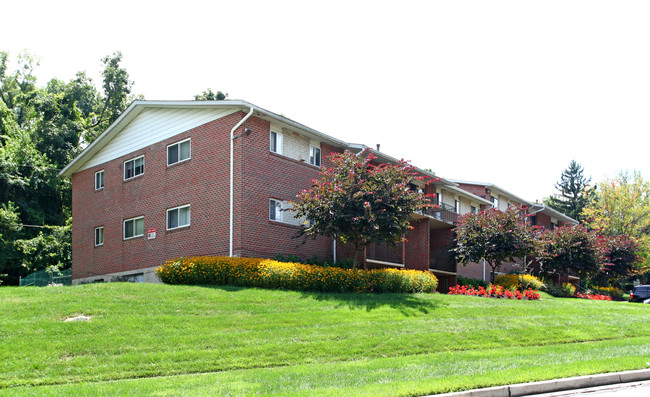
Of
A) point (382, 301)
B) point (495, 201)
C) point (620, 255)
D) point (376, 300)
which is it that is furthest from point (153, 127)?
point (620, 255)

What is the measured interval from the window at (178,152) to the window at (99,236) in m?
5.72

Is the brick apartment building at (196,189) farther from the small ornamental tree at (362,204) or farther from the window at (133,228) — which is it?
the small ornamental tree at (362,204)

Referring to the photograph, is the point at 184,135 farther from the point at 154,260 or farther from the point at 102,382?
the point at 102,382

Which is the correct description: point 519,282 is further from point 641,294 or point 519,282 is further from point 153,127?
point 153,127

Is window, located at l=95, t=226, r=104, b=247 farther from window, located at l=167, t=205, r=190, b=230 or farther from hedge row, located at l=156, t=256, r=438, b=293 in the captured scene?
hedge row, located at l=156, t=256, r=438, b=293

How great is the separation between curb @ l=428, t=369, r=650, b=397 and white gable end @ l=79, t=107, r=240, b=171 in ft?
50.0

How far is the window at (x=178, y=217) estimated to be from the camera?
2383 centimetres

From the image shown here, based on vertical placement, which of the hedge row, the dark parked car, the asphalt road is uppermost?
the hedge row

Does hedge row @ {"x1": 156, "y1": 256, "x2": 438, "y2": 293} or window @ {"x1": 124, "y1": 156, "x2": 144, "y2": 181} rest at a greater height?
window @ {"x1": 124, "y1": 156, "x2": 144, "y2": 181}

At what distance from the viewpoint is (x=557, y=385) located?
33.2 ft

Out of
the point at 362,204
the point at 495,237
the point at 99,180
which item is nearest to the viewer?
the point at 362,204

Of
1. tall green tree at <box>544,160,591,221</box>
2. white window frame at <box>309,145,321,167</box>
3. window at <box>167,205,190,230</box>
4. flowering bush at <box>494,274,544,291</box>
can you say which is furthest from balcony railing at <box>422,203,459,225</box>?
tall green tree at <box>544,160,591,221</box>

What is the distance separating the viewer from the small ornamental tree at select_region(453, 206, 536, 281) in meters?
25.6

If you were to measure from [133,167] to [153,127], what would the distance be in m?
2.21
